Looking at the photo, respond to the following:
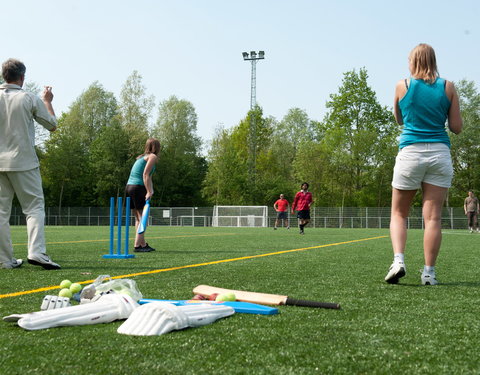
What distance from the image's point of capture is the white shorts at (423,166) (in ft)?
14.7

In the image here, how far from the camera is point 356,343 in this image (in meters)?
2.36

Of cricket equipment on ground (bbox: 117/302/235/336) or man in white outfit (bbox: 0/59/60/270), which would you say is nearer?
cricket equipment on ground (bbox: 117/302/235/336)

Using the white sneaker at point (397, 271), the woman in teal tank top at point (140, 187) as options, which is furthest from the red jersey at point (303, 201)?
the white sneaker at point (397, 271)

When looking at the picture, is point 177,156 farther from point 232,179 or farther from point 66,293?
point 66,293

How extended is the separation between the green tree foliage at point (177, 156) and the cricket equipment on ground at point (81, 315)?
57.7 m

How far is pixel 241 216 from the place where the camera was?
4416cm

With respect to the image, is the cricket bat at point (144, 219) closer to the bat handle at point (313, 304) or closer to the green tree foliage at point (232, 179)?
the bat handle at point (313, 304)

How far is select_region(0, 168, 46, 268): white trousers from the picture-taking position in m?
5.57

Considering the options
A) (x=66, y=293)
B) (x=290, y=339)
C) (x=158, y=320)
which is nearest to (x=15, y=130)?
(x=66, y=293)

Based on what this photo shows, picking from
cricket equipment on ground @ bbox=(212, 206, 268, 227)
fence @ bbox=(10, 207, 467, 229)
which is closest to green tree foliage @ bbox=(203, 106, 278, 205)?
fence @ bbox=(10, 207, 467, 229)

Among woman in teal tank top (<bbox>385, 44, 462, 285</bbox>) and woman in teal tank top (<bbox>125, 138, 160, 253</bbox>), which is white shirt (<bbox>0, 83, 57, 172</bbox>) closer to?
woman in teal tank top (<bbox>125, 138, 160, 253</bbox>)

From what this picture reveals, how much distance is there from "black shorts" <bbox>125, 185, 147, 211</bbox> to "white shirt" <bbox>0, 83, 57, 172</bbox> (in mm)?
2996

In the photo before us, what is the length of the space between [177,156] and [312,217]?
23.6m

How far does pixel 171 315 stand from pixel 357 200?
48239 mm
